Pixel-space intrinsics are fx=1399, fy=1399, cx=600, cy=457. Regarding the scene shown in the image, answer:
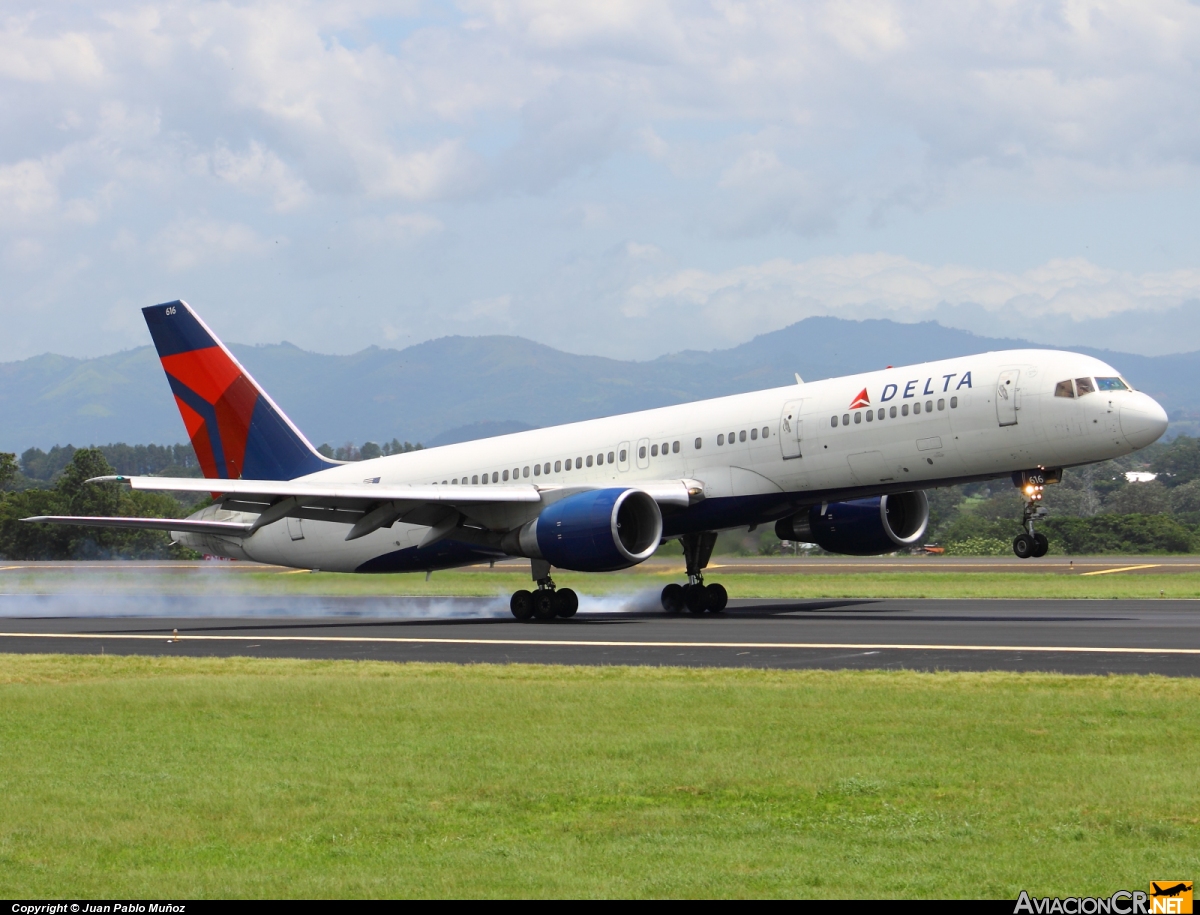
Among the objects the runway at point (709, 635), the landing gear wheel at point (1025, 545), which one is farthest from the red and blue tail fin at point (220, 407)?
the landing gear wheel at point (1025, 545)

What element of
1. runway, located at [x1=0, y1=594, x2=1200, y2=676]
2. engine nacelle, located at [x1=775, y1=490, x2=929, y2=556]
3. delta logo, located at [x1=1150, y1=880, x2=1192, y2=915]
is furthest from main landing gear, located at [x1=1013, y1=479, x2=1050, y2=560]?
delta logo, located at [x1=1150, y1=880, x2=1192, y2=915]

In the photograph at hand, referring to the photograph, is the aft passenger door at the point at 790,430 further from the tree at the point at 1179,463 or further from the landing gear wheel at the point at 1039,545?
the tree at the point at 1179,463

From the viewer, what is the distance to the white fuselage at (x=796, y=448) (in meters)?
29.0

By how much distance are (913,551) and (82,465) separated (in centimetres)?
5176

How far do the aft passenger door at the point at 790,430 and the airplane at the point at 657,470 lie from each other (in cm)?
4

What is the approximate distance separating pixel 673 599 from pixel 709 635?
9.43m

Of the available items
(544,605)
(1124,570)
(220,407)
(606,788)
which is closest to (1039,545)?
(544,605)

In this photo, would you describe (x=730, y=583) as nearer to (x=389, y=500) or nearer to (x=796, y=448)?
(x=796, y=448)

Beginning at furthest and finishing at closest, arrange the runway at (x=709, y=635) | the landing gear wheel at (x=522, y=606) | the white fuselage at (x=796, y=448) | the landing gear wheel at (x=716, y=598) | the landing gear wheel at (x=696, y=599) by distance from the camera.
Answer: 1. the landing gear wheel at (x=696, y=599)
2. the landing gear wheel at (x=716, y=598)
3. the landing gear wheel at (x=522, y=606)
4. the white fuselage at (x=796, y=448)
5. the runway at (x=709, y=635)

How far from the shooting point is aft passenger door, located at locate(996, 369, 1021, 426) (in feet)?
95.9

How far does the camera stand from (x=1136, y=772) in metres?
12.1

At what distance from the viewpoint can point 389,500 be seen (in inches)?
1318

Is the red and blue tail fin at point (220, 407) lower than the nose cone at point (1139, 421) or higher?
higher
